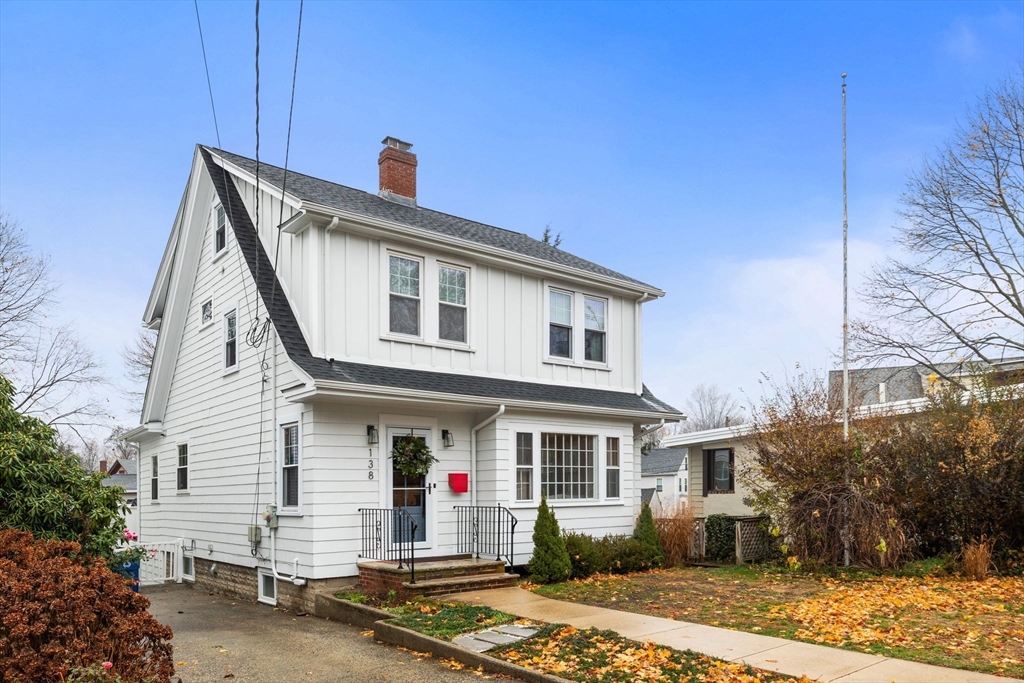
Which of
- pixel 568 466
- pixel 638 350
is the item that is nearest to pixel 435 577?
pixel 568 466

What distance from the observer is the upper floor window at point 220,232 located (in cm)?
1530

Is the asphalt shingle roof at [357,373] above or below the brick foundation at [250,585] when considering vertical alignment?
above

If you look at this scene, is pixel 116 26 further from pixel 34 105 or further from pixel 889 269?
pixel 889 269

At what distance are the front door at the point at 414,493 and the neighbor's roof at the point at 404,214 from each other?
3.55 m

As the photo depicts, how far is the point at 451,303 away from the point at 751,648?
8148mm

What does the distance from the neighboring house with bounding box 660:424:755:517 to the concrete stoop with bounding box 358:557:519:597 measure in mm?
9806

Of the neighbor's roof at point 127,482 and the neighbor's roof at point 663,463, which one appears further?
the neighbor's roof at point 663,463

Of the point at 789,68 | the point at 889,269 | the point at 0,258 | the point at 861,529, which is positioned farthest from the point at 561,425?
the point at 0,258

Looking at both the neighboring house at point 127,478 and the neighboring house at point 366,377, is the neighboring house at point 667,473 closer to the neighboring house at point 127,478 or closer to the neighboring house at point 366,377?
the neighboring house at point 127,478

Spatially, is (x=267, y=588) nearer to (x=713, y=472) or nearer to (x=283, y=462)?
(x=283, y=462)

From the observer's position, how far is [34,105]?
18078 millimetres

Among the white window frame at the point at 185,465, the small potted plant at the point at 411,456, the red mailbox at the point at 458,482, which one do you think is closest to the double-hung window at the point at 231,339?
the white window frame at the point at 185,465

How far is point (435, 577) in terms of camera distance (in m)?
11.5

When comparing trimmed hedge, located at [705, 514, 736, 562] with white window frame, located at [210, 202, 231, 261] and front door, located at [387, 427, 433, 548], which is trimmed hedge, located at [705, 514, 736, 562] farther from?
white window frame, located at [210, 202, 231, 261]
